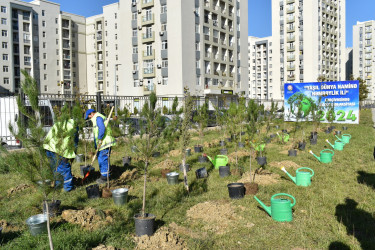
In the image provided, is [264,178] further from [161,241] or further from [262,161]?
[161,241]

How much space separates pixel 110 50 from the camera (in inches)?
2096

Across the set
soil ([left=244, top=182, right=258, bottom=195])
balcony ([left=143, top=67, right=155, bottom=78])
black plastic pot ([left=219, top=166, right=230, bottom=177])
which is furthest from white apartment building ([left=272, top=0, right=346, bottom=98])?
soil ([left=244, top=182, right=258, bottom=195])

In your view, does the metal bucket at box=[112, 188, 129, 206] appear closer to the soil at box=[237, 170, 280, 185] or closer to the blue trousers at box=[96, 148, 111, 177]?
the blue trousers at box=[96, 148, 111, 177]

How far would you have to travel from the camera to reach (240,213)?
4957mm

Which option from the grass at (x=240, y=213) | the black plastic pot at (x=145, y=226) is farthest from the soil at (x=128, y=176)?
the black plastic pot at (x=145, y=226)

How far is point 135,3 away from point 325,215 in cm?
4098

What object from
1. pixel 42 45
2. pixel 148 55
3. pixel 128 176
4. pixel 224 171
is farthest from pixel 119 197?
pixel 42 45

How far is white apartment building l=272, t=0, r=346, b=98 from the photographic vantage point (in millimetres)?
61375

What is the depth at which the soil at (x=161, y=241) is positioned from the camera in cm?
377

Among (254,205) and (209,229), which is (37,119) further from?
(254,205)

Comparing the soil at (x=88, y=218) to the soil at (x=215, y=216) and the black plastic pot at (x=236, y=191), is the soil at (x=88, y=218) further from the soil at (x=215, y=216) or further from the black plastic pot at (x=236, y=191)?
the black plastic pot at (x=236, y=191)

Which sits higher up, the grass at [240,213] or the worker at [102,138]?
the worker at [102,138]

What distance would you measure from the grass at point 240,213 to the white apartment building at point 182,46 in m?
27.1

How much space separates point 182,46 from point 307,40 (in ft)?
119
